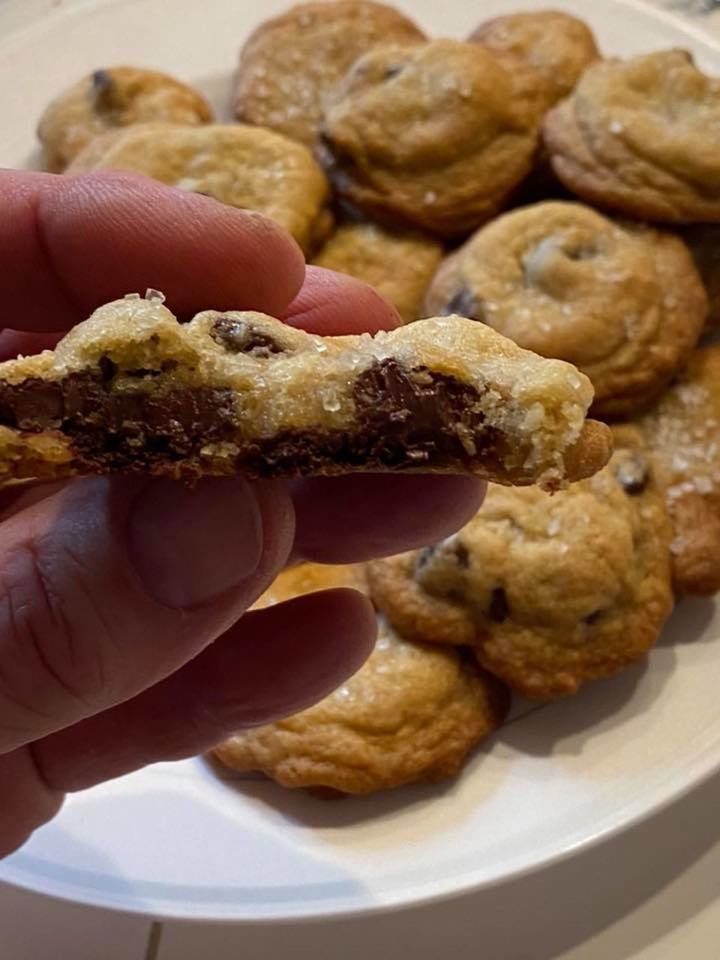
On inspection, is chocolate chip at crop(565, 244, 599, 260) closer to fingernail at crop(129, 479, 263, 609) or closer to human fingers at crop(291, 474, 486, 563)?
human fingers at crop(291, 474, 486, 563)

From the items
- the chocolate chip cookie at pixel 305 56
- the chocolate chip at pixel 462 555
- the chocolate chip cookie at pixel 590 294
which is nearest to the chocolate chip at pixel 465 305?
the chocolate chip cookie at pixel 590 294

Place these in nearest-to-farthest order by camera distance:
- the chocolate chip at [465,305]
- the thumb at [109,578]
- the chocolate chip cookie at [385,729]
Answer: the thumb at [109,578] < the chocolate chip cookie at [385,729] < the chocolate chip at [465,305]

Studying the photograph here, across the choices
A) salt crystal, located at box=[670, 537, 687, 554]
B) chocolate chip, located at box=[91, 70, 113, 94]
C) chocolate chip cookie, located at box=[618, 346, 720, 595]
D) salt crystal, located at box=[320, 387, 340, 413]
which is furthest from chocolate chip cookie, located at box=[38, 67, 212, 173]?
salt crystal, located at box=[320, 387, 340, 413]

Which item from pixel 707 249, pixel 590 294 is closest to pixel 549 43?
pixel 707 249

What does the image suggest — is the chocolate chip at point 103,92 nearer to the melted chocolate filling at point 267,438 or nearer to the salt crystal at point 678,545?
the salt crystal at point 678,545

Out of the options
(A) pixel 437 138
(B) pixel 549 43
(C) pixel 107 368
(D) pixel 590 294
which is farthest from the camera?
(B) pixel 549 43

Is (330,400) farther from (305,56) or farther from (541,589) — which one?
(305,56)
